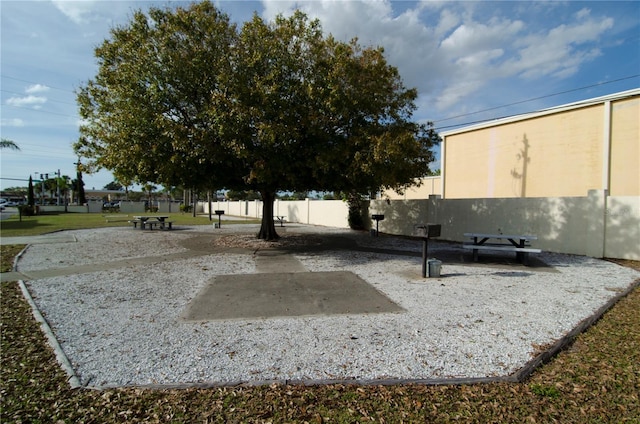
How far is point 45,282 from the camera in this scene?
714 centimetres

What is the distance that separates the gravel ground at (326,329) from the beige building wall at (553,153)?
5.37 meters

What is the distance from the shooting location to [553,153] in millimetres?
13820

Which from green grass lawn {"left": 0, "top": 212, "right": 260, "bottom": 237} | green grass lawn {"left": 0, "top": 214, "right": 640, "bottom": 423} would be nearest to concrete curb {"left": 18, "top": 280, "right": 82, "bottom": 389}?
green grass lawn {"left": 0, "top": 214, "right": 640, "bottom": 423}

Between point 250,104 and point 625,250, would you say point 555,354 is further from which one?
point 625,250

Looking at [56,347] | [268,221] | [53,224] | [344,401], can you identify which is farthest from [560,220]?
[53,224]

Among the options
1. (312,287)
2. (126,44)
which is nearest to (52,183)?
(126,44)

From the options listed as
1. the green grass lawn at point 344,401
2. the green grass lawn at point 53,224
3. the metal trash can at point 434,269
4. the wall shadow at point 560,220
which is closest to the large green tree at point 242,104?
the metal trash can at point 434,269

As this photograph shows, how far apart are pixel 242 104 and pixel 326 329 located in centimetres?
642

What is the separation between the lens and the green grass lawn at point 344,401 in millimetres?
2717

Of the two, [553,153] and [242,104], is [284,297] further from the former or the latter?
[553,153]

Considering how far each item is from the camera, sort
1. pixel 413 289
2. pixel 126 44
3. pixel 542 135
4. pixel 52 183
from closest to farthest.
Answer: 1. pixel 413 289
2. pixel 126 44
3. pixel 542 135
4. pixel 52 183

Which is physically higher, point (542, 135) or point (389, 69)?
point (389, 69)

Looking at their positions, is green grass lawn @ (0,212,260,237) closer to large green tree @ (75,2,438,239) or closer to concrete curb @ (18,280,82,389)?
large green tree @ (75,2,438,239)

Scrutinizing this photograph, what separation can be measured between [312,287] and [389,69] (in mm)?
7049
